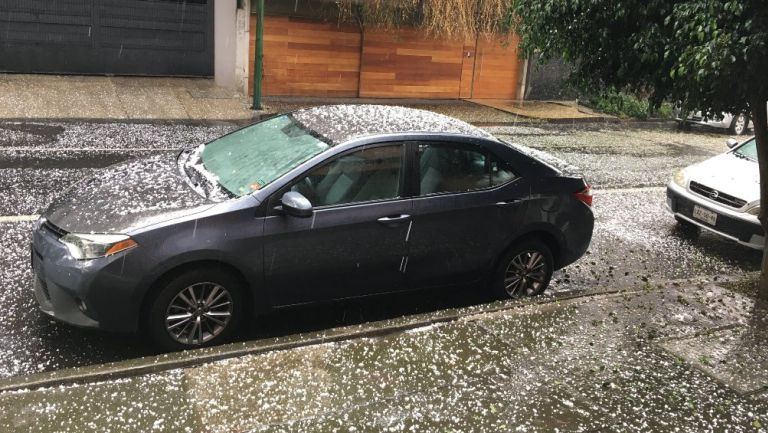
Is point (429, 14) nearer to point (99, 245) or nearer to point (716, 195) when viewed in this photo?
point (716, 195)

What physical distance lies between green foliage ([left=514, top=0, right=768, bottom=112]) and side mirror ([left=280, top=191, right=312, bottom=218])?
2.56 metres

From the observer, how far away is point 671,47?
464 centimetres

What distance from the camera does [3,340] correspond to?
4578 millimetres

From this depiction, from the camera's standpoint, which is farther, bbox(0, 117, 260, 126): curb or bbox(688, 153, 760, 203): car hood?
bbox(0, 117, 260, 126): curb

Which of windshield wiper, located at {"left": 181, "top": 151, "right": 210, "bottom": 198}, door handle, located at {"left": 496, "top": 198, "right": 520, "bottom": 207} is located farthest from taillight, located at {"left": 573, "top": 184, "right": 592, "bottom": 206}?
windshield wiper, located at {"left": 181, "top": 151, "right": 210, "bottom": 198}

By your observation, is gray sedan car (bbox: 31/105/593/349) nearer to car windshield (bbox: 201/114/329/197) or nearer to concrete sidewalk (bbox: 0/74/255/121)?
car windshield (bbox: 201/114/329/197)

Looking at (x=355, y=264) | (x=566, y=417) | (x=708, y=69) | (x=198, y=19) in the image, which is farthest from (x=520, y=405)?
(x=198, y=19)

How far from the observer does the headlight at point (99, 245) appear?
4.21 meters

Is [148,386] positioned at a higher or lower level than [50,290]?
lower

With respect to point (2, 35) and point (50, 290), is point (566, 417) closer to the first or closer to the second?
point (50, 290)

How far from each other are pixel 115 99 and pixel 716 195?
1189 centimetres

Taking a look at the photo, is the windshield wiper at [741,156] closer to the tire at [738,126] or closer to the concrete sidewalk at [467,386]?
the concrete sidewalk at [467,386]

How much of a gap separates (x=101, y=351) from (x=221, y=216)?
127 centimetres

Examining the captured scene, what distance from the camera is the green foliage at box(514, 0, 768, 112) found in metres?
4.27
